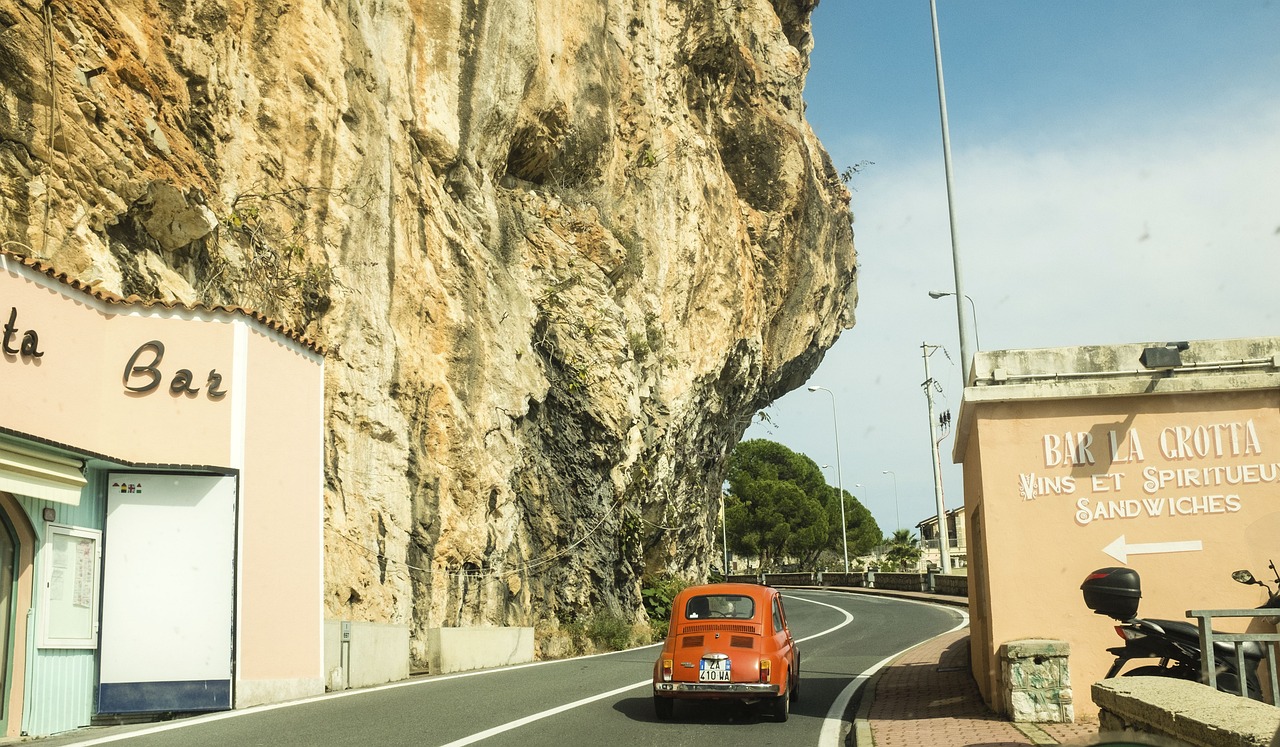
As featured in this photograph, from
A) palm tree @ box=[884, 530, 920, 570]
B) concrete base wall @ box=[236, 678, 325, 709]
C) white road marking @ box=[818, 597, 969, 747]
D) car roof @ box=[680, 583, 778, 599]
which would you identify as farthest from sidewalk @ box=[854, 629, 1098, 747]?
palm tree @ box=[884, 530, 920, 570]

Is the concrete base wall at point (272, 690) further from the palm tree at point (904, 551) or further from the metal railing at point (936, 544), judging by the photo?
the metal railing at point (936, 544)

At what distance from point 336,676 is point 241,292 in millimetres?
6844

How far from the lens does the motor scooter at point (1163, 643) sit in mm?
8617

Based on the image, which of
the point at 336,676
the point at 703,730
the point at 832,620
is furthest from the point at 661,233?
the point at 703,730

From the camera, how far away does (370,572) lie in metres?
19.1

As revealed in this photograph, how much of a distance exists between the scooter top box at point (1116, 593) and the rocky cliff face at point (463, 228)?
10805 mm

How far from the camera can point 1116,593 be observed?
9.43m

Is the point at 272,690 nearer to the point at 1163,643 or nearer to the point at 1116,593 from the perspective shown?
the point at 1116,593

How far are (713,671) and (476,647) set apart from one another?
349 inches

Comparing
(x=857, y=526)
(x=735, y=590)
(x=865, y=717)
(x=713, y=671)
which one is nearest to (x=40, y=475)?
(x=713, y=671)

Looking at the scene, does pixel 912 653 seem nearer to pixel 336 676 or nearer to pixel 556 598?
pixel 556 598

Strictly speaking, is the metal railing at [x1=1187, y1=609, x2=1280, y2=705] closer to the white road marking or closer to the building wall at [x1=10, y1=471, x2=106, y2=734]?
the white road marking

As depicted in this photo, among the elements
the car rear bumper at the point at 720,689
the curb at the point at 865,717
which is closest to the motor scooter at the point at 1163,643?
the curb at the point at 865,717

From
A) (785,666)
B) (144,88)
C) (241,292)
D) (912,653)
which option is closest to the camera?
(785,666)
